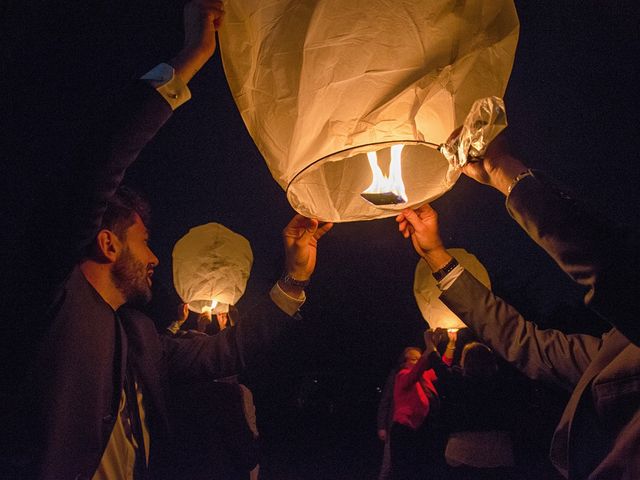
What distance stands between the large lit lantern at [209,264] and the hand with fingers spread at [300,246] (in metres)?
2.06

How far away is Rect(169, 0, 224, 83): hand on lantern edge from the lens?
4.10ft

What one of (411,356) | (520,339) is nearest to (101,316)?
(520,339)

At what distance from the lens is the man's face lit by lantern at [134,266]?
188cm

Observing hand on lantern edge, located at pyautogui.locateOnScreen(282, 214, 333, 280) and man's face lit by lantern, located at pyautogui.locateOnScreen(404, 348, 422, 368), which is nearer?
hand on lantern edge, located at pyautogui.locateOnScreen(282, 214, 333, 280)

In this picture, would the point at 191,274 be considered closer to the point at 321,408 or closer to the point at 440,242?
the point at 440,242

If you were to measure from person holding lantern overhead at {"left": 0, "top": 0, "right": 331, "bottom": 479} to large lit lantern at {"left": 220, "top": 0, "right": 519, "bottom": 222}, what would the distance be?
0.86ft

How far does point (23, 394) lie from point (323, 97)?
54.6 inches

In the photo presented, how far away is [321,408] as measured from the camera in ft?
42.4

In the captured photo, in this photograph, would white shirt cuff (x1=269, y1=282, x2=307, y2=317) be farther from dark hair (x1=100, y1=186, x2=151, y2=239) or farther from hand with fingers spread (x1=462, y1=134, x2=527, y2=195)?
hand with fingers spread (x1=462, y1=134, x2=527, y2=195)

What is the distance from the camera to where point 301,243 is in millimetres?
2041

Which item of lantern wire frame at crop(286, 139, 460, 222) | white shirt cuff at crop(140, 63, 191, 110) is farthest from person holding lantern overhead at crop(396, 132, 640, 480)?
white shirt cuff at crop(140, 63, 191, 110)

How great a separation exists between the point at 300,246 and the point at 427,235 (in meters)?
0.66

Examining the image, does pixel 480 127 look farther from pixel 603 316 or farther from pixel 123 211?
pixel 123 211

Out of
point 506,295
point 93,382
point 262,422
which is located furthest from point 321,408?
point 506,295
